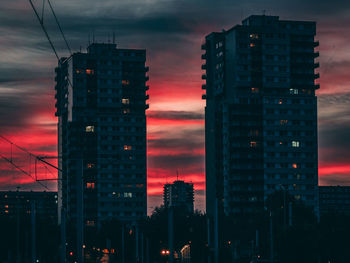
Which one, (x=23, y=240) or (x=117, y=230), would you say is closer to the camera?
(x=23, y=240)

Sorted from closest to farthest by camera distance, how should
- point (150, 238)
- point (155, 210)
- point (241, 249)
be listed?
point (150, 238)
point (241, 249)
point (155, 210)

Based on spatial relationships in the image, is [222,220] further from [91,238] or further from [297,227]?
[297,227]

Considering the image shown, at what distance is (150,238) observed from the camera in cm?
16175

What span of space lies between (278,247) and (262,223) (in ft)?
169

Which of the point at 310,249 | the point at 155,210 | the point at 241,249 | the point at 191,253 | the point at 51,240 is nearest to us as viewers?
the point at 310,249

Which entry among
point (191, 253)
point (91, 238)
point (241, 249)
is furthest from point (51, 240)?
point (241, 249)

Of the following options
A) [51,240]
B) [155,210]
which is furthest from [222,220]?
[51,240]

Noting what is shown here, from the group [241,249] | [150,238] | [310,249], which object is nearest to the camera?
[310,249]

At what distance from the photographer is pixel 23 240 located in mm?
136625

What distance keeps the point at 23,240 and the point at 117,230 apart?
48003 mm

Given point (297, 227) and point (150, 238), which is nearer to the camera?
point (297, 227)

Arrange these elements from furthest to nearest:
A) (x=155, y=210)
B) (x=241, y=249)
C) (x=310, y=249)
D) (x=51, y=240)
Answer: (x=155, y=210), (x=241, y=249), (x=51, y=240), (x=310, y=249)

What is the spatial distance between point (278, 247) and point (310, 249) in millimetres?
4793

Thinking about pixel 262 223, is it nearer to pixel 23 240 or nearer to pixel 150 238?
pixel 150 238
